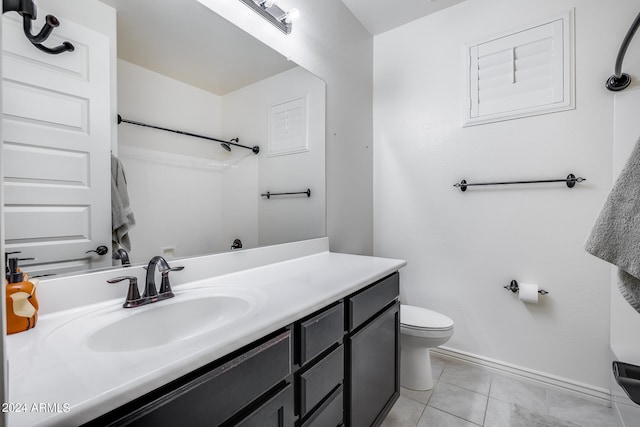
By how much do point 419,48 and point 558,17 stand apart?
2.72 feet

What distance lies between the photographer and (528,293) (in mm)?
1765

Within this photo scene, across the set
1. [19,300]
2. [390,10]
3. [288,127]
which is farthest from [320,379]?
[390,10]

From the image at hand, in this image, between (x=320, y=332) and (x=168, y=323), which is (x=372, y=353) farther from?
(x=168, y=323)

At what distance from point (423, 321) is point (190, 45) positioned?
72.6 inches

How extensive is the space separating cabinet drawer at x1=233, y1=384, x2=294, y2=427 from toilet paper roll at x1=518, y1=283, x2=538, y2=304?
5.34 ft

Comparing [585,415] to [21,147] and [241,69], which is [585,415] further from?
[21,147]

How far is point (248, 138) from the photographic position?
1.40 metres

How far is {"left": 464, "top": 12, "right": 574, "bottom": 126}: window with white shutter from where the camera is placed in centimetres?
170

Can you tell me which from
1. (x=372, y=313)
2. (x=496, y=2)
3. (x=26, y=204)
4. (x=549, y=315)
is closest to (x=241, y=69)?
(x=26, y=204)

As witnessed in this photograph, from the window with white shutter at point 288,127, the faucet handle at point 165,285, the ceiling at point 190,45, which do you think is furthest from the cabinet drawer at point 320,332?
the ceiling at point 190,45

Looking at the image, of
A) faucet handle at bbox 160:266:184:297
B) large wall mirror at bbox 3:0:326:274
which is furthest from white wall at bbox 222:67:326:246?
faucet handle at bbox 160:266:184:297

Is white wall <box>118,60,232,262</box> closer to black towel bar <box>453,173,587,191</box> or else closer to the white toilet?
the white toilet

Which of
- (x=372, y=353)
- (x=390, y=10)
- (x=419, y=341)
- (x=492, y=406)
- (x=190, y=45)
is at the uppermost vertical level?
(x=390, y=10)

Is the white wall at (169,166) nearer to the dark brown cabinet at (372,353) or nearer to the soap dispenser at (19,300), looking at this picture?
the soap dispenser at (19,300)
